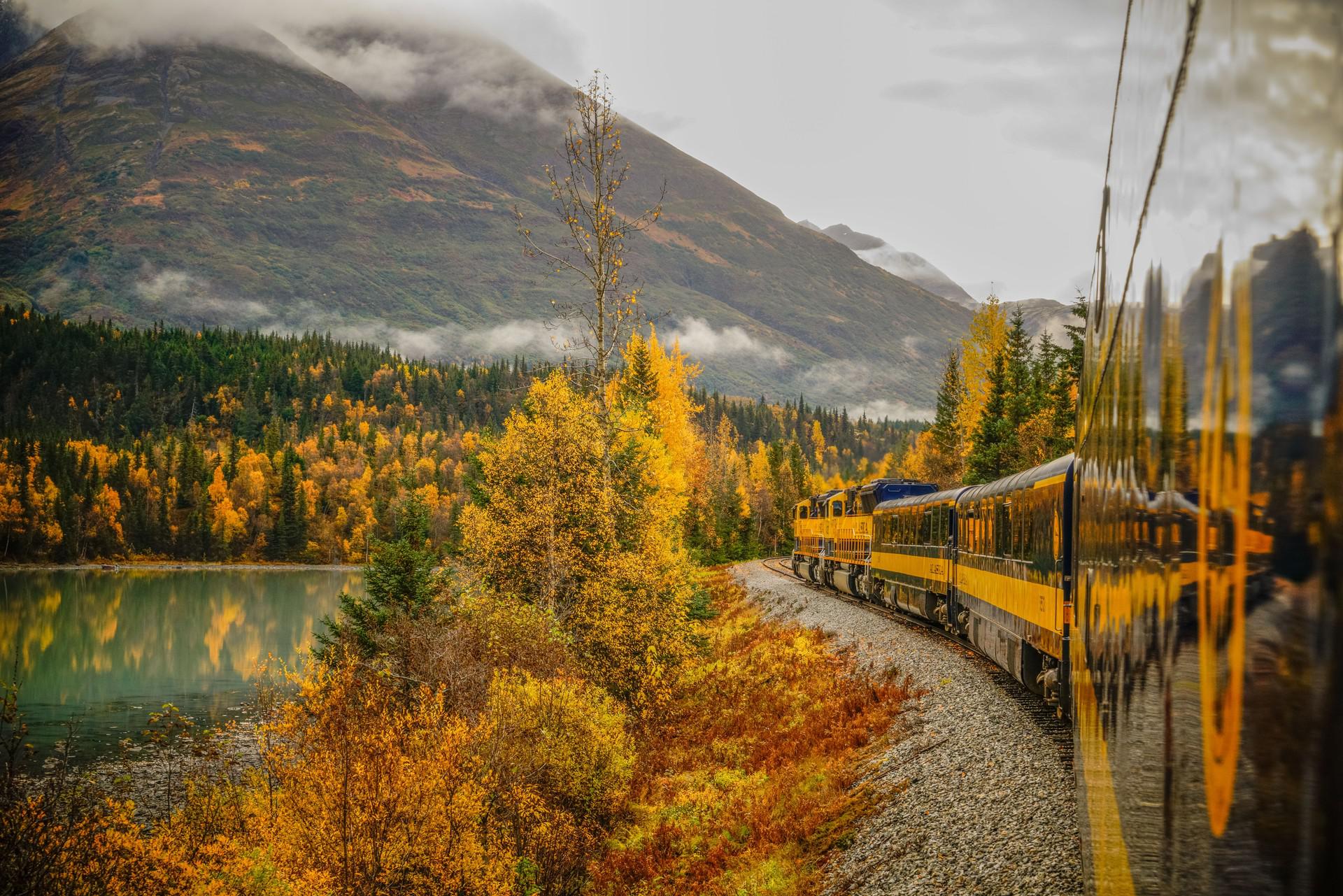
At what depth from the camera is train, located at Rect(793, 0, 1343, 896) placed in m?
0.98

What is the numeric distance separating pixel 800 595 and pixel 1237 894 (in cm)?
3737

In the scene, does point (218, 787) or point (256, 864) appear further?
point (218, 787)

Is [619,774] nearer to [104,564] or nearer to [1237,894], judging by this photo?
[1237,894]

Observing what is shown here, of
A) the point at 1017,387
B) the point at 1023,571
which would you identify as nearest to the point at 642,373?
the point at 1017,387

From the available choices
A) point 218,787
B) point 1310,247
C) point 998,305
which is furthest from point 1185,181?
point 998,305

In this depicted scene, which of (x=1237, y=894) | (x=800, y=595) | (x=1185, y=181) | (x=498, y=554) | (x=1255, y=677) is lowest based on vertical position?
(x=800, y=595)

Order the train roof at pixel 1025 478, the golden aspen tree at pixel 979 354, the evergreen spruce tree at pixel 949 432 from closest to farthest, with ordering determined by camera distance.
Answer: the train roof at pixel 1025 478 → the golden aspen tree at pixel 979 354 → the evergreen spruce tree at pixel 949 432

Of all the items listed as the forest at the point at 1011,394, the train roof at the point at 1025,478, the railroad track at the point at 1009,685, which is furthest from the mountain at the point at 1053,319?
the train roof at the point at 1025,478

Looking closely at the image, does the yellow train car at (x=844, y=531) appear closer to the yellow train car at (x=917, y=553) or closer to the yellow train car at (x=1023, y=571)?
the yellow train car at (x=917, y=553)

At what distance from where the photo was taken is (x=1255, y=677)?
1.14 m

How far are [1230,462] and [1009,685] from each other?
16874 mm

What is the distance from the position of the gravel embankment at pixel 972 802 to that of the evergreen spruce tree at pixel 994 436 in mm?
30504

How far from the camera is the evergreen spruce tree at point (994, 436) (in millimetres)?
47219

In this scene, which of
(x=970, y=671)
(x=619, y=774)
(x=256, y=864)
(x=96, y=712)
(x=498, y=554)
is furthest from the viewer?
(x=96, y=712)
